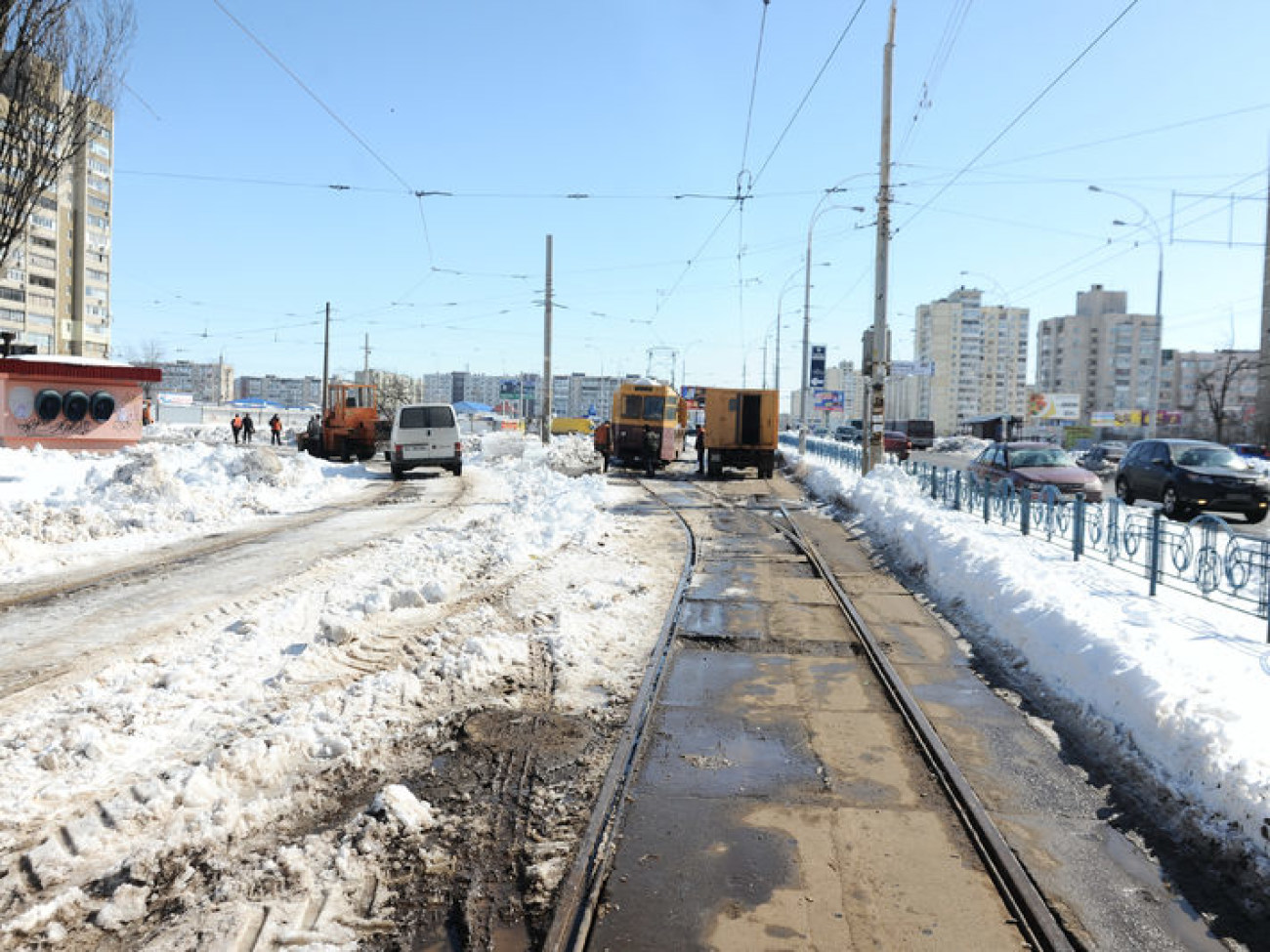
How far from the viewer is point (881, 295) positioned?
2239 centimetres

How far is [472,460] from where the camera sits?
3600 centimetres

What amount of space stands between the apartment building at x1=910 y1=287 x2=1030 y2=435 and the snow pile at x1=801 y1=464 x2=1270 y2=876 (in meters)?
132

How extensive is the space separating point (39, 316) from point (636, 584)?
98639 mm

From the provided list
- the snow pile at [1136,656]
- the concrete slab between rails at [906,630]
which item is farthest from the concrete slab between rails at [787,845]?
the concrete slab between rails at [906,630]

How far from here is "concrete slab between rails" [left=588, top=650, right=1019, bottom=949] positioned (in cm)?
346

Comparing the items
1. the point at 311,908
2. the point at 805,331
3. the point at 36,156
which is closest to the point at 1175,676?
the point at 311,908

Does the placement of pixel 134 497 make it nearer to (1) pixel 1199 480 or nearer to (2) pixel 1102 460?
(1) pixel 1199 480

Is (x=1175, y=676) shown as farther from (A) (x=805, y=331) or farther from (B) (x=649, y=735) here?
(A) (x=805, y=331)

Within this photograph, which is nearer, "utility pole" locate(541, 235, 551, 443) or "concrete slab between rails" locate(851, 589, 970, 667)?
"concrete slab between rails" locate(851, 589, 970, 667)

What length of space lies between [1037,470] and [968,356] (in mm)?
133045

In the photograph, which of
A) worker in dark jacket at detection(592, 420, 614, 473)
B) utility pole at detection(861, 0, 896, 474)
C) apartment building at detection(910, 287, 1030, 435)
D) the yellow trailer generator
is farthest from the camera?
apartment building at detection(910, 287, 1030, 435)

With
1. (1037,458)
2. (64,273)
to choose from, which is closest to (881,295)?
(1037,458)

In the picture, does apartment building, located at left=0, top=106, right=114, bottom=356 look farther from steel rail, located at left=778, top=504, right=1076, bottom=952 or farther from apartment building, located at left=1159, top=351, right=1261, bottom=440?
apartment building, located at left=1159, top=351, right=1261, bottom=440

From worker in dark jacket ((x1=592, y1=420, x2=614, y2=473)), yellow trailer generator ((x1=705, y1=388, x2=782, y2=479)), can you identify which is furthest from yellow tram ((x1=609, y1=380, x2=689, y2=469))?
yellow trailer generator ((x1=705, y1=388, x2=782, y2=479))
